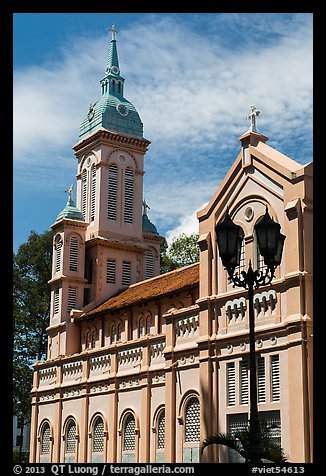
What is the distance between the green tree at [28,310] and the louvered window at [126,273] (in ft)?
26.8

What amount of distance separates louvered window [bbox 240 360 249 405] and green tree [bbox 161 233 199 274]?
97.6 ft

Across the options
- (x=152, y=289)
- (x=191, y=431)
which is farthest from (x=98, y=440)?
(x=191, y=431)

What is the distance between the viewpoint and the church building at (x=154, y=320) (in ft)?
83.0

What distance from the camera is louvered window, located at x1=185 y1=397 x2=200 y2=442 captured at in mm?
29281

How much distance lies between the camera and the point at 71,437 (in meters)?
40.2

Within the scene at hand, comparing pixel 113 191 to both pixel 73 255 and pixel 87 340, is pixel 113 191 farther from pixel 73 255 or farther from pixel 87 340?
pixel 87 340

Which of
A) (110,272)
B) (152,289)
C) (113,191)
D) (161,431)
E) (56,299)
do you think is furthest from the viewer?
(113,191)

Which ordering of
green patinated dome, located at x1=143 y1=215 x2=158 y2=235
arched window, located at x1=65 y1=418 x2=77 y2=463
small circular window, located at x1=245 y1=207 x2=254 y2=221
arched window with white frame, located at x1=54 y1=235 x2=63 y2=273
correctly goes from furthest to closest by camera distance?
green patinated dome, located at x1=143 y1=215 x2=158 y2=235 < arched window with white frame, located at x1=54 y1=235 x2=63 y2=273 < arched window, located at x1=65 y1=418 x2=77 y2=463 < small circular window, located at x1=245 y1=207 x2=254 y2=221

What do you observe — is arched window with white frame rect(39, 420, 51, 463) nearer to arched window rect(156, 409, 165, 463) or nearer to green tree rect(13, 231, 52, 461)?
green tree rect(13, 231, 52, 461)

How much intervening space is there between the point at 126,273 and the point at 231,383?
20219 millimetres

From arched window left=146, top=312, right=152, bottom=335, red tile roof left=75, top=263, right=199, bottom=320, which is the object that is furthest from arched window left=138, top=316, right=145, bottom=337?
red tile roof left=75, top=263, right=199, bottom=320
